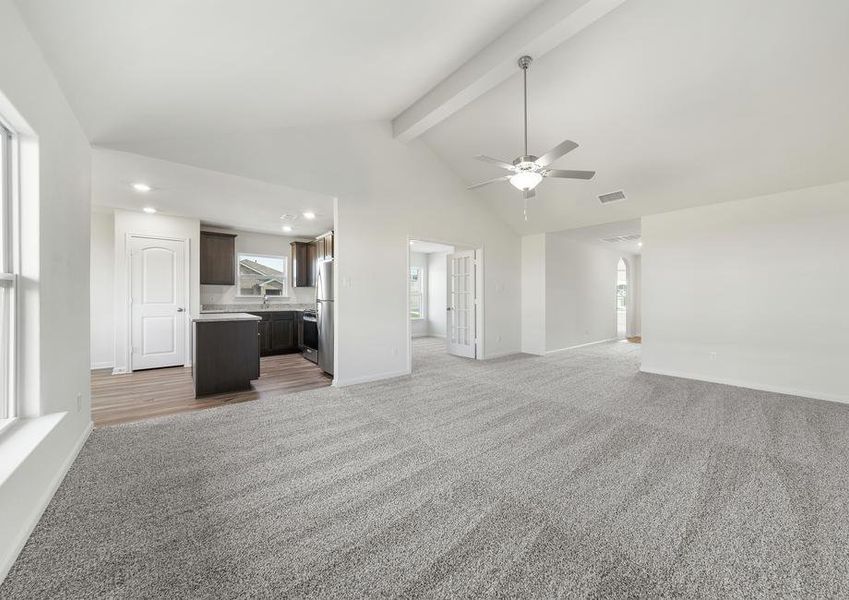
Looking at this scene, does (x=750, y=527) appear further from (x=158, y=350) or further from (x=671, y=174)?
(x=158, y=350)

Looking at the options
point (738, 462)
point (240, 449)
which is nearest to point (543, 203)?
point (738, 462)

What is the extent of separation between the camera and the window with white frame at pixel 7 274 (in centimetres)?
175

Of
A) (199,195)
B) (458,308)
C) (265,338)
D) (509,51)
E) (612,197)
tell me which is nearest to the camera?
(509,51)

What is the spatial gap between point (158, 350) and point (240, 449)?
13.3 ft

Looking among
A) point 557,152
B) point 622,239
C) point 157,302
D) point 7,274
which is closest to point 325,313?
point 157,302

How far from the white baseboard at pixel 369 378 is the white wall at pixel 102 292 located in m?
3.95

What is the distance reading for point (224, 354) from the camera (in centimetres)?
411

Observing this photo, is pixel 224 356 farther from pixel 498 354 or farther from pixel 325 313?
pixel 498 354

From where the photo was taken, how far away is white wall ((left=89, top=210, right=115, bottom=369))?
5219 mm

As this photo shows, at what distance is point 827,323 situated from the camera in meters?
3.92

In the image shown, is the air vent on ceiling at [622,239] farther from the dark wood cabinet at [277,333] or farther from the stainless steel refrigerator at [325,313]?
the dark wood cabinet at [277,333]

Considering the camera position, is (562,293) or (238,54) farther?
(562,293)

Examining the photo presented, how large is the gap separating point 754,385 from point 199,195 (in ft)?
25.6

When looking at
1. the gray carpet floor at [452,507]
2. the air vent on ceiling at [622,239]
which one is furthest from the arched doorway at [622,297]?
the gray carpet floor at [452,507]
